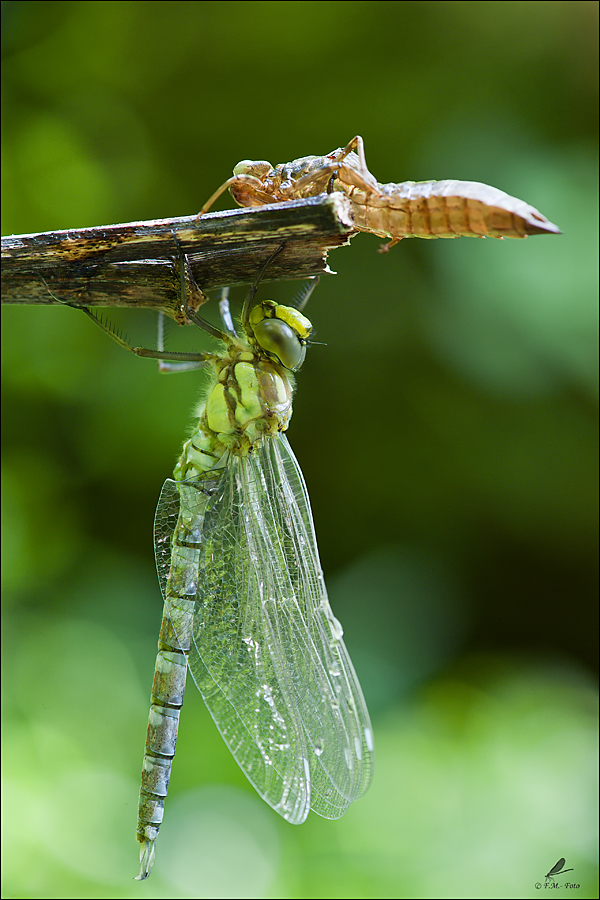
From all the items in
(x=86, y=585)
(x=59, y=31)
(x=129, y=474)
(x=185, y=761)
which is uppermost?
(x=59, y=31)

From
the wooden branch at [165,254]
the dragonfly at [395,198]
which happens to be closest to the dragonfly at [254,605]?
the wooden branch at [165,254]

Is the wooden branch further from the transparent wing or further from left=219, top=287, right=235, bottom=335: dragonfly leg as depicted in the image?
the transparent wing

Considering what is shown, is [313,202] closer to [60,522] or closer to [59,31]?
[60,522]

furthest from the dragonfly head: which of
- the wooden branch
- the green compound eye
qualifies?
the wooden branch

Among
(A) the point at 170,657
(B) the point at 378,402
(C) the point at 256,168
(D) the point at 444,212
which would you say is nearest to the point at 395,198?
(D) the point at 444,212

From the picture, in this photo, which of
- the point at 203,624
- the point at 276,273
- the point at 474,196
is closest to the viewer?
the point at 474,196

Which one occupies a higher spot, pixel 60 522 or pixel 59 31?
pixel 59 31

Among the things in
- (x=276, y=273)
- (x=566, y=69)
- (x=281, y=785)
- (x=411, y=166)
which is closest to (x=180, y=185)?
(x=411, y=166)
